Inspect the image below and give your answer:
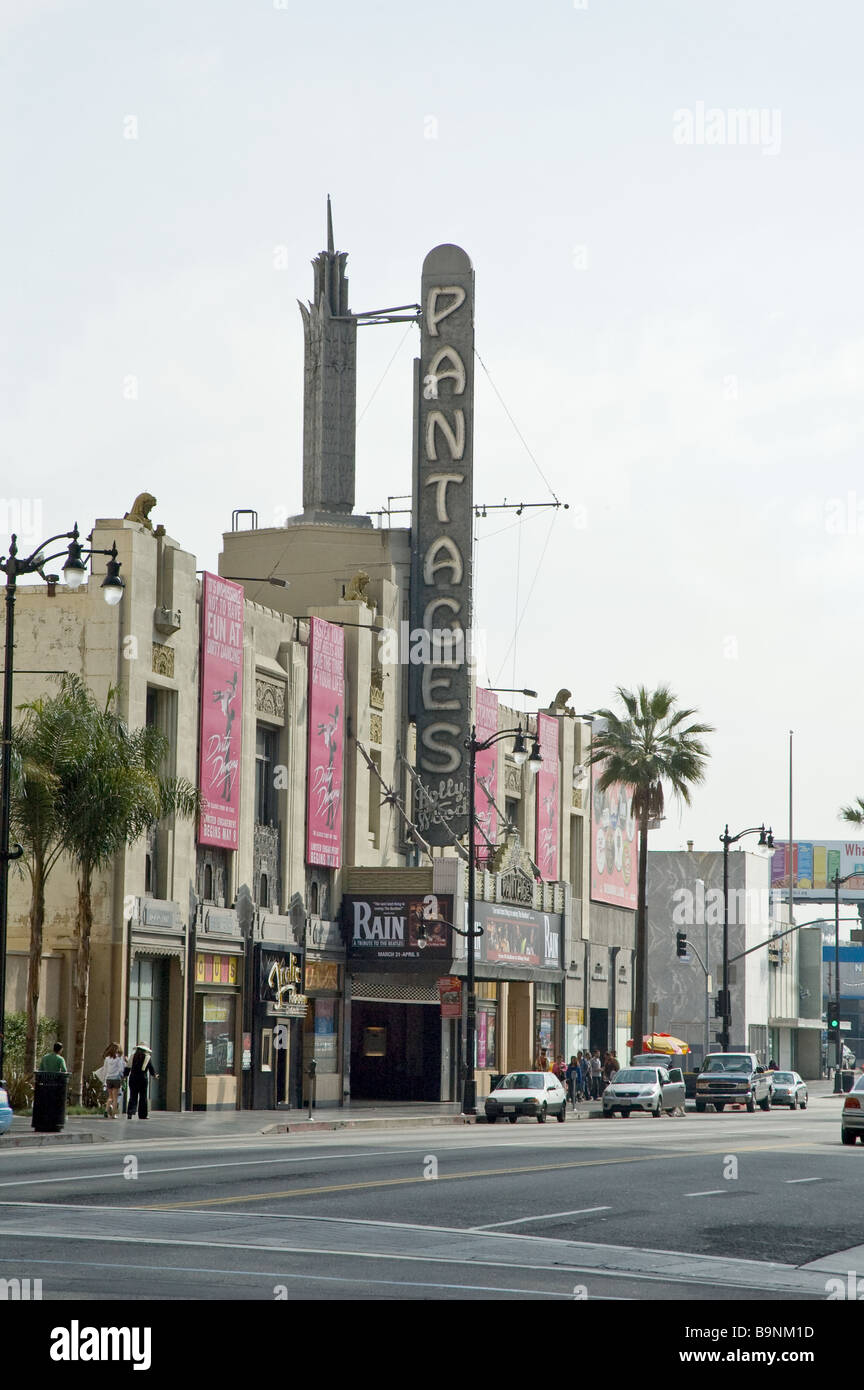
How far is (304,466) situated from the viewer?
205 ft

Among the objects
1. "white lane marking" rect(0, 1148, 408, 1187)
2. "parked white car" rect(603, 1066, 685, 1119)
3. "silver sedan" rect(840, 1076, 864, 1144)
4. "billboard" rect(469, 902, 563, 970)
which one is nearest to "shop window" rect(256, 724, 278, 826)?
"billboard" rect(469, 902, 563, 970)

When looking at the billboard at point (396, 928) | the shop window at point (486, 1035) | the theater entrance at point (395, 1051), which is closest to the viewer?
the billboard at point (396, 928)

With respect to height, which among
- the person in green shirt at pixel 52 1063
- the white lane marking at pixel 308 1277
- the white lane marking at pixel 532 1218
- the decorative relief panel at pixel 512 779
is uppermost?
the decorative relief panel at pixel 512 779

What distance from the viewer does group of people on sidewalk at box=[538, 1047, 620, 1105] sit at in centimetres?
5769

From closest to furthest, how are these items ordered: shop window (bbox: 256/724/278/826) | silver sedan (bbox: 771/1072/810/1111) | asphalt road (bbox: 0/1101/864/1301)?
asphalt road (bbox: 0/1101/864/1301), shop window (bbox: 256/724/278/826), silver sedan (bbox: 771/1072/810/1111)

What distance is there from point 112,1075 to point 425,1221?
820 inches

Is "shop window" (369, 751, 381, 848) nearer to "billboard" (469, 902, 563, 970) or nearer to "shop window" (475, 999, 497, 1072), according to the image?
"billboard" (469, 902, 563, 970)

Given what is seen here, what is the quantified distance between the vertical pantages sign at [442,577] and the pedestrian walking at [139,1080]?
62.9 ft

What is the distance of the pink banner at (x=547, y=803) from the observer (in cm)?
6736

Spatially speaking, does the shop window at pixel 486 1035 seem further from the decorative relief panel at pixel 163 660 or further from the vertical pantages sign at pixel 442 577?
the decorative relief panel at pixel 163 660

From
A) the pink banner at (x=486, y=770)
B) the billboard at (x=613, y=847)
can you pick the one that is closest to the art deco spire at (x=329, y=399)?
the pink banner at (x=486, y=770)

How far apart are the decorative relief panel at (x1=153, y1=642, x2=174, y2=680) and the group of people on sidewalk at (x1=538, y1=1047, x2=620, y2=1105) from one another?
20178 millimetres

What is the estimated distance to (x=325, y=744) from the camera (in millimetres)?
51031

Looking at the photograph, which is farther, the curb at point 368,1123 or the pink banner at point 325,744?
the pink banner at point 325,744
